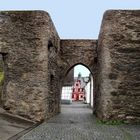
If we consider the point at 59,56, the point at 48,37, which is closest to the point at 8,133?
the point at 48,37

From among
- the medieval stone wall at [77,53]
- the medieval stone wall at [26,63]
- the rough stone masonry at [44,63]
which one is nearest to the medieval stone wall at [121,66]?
the rough stone masonry at [44,63]

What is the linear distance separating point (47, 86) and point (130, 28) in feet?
11.9

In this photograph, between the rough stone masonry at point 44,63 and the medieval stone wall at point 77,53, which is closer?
the rough stone masonry at point 44,63

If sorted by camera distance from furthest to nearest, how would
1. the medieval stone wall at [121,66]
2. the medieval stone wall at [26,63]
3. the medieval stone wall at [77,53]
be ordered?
the medieval stone wall at [77,53] → the medieval stone wall at [121,66] → the medieval stone wall at [26,63]

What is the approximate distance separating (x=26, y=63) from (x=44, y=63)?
61 centimetres

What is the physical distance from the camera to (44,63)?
13445mm

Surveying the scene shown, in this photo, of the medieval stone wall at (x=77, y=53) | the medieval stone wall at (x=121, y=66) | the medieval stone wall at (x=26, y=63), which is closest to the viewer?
the medieval stone wall at (x=26, y=63)

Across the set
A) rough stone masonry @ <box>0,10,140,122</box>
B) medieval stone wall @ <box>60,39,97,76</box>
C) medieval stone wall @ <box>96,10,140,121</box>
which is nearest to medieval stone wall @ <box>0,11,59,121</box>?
rough stone masonry @ <box>0,10,140,122</box>

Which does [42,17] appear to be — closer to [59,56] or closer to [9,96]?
[9,96]

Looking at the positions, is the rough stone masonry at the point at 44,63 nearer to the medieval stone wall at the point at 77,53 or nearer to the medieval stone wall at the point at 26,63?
the medieval stone wall at the point at 26,63

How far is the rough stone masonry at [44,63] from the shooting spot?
1334 centimetres

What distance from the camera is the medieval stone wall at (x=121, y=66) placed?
45.6ft

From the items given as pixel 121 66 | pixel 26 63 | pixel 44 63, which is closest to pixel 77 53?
pixel 121 66

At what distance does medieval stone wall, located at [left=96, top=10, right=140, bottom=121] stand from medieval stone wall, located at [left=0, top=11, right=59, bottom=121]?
2.26 meters
